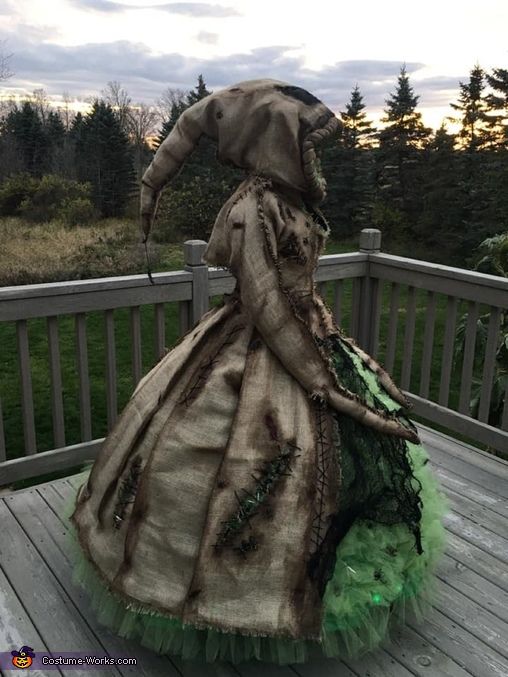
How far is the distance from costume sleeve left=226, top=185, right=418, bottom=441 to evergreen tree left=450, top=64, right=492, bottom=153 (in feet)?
44.2

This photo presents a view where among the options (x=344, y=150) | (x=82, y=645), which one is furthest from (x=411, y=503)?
(x=344, y=150)

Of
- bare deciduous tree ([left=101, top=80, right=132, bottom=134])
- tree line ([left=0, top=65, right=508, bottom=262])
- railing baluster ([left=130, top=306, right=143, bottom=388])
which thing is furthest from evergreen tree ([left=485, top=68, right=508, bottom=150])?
railing baluster ([left=130, top=306, right=143, bottom=388])

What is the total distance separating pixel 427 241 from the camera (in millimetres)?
14367

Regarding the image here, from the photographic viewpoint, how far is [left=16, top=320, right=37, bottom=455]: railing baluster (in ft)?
8.54

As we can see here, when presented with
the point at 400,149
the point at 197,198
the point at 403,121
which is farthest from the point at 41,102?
the point at 400,149

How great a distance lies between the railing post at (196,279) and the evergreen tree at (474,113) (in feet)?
40.6

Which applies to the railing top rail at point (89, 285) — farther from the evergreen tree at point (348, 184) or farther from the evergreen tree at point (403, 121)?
the evergreen tree at point (403, 121)

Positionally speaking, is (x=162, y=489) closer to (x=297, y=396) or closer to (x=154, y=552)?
(x=154, y=552)

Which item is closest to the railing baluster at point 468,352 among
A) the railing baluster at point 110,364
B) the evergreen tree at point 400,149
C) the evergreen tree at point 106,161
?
the railing baluster at point 110,364

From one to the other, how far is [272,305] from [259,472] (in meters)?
0.43

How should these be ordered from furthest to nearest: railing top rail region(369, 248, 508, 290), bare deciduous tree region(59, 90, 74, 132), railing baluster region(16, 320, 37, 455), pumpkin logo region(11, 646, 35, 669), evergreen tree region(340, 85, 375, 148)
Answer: bare deciduous tree region(59, 90, 74, 132) → evergreen tree region(340, 85, 375, 148) → railing top rail region(369, 248, 508, 290) → railing baluster region(16, 320, 37, 455) → pumpkin logo region(11, 646, 35, 669)

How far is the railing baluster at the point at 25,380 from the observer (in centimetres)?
260

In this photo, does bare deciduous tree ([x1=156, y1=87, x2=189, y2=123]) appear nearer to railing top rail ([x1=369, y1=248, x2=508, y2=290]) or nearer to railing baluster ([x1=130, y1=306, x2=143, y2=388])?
railing top rail ([x1=369, y1=248, x2=508, y2=290])

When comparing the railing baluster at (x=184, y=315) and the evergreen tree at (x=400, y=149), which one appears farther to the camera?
the evergreen tree at (x=400, y=149)
